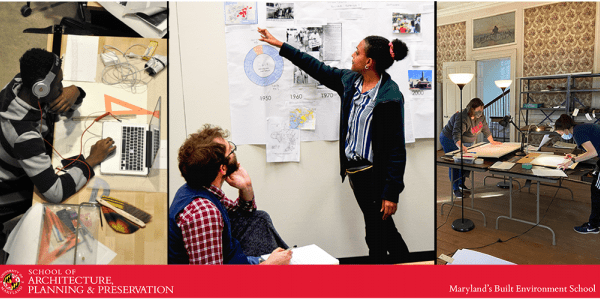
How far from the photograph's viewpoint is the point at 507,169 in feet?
10.4

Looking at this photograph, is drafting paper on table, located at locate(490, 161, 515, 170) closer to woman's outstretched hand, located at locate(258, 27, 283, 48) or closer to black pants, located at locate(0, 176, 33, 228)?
woman's outstretched hand, located at locate(258, 27, 283, 48)

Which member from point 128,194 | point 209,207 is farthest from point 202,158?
point 128,194

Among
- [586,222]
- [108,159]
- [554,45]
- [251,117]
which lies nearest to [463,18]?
[554,45]

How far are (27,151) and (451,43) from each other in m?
8.14

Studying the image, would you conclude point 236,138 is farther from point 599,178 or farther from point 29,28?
point 599,178

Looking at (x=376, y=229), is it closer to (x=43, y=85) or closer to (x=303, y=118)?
(x=303, y=118)

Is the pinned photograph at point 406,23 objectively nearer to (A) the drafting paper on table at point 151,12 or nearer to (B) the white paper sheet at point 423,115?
(B) the white paper sheet at point 423,115

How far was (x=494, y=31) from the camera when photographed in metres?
6.94

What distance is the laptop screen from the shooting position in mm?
1622

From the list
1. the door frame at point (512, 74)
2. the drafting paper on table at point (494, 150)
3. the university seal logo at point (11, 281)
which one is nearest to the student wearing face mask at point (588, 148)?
the drafting paper on table at point (494, 150)

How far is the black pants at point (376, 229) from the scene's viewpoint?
78.7 inches

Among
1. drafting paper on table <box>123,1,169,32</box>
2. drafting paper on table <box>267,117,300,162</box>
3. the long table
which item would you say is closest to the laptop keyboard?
drafting paper on table <box>123,1,169,32</box>

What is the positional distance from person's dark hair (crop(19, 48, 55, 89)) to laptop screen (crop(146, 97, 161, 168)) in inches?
19.2

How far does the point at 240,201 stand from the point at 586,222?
11.7 ft
